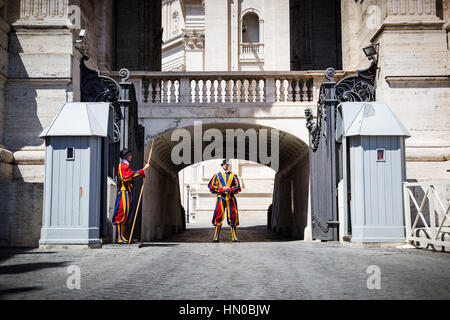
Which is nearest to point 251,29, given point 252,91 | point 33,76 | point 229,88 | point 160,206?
point 160,206

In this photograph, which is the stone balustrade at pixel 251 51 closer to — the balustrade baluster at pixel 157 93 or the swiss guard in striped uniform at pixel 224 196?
the balustrade baluster at pixel 157 93

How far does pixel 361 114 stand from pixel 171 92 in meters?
6.40

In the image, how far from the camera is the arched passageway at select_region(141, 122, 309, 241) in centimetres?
1634

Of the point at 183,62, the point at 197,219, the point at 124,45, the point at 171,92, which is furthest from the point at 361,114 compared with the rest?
the point at 183,62

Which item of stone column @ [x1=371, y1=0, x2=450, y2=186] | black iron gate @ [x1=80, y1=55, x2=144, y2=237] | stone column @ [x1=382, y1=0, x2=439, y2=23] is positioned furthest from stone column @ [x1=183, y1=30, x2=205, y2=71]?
stone column @ [x1=371, y1=0, x2=450, y2=186]

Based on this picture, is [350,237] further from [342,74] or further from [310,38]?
[310,38]

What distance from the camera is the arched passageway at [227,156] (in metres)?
16.3

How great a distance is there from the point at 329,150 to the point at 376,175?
232 centimetres

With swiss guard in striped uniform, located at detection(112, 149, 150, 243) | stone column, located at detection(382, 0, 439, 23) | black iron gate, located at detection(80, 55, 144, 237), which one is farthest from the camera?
stone column, located at detection(382, 0, 439, 23)

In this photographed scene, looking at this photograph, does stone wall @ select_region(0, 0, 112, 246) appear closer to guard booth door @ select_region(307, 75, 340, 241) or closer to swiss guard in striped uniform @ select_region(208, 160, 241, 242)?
swiss guard in striped uniform @ select_region(208, 160, 241, 242)

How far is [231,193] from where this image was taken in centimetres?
1370

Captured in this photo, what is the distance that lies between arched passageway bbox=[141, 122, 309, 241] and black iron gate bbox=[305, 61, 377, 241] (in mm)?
2329

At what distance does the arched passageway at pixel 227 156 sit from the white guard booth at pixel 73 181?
4.84m

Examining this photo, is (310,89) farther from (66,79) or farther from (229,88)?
(66,79)
